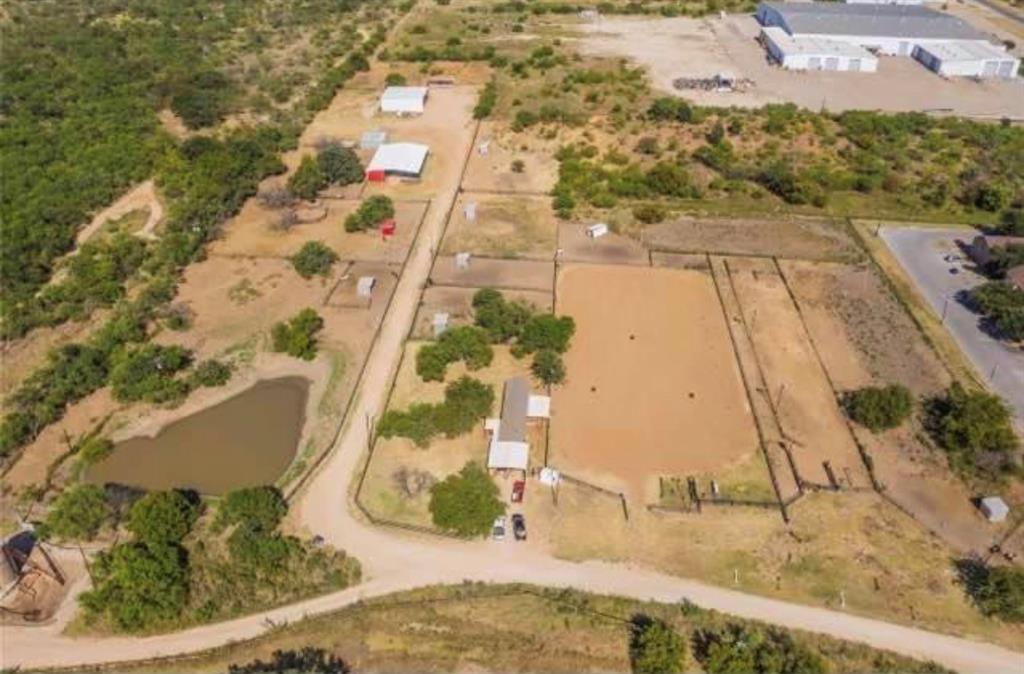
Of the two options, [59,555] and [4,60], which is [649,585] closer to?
[59,555]

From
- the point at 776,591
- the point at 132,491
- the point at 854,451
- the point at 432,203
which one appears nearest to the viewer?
the point at 776,591

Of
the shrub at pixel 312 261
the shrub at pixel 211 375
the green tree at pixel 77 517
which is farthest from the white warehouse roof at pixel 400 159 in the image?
the green tree at pixel 77 517

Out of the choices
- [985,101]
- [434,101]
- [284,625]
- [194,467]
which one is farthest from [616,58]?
[284,625]

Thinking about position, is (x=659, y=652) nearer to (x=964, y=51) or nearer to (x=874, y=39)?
(x=964, y=51)

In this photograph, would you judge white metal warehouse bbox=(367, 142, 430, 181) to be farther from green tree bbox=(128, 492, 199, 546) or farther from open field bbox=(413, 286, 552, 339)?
green tree bbox=(128, 492, 199, 546)

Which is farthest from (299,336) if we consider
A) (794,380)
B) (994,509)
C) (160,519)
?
(994,509)

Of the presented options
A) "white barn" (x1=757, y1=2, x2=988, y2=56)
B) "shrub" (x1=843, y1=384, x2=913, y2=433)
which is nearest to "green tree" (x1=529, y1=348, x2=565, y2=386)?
"shrub" (x1=843, y1=384, x2=913, y2=433)
